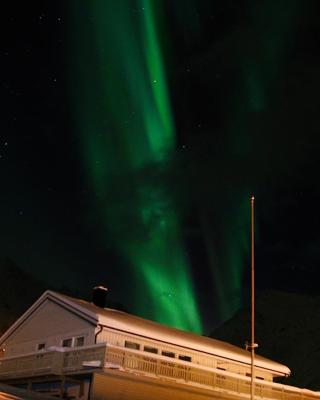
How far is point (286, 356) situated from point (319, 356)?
9.19 m

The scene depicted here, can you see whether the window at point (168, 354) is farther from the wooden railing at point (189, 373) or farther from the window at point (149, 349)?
the wooden railing at point (189, 373)

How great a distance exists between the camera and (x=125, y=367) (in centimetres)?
2764

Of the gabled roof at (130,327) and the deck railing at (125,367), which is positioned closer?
the deck railing at (125,367)

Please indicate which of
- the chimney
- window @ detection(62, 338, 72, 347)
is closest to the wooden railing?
window @ detection(62, 338, 72, 347)

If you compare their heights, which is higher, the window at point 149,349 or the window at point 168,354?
the window at point 168,354

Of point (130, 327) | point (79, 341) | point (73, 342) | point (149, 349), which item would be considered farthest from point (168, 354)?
point (73, 342)

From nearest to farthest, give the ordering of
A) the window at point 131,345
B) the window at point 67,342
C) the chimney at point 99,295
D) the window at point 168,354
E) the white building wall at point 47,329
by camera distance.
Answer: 1. the window at point 131,345
2. the white building wall at point 47,329
3. the window at point 67,342
4. the window at point 168,354
5. the chimney at point 99,295

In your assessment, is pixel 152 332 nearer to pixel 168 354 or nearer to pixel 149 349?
pixel 149 349

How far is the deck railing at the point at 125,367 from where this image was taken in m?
27.4

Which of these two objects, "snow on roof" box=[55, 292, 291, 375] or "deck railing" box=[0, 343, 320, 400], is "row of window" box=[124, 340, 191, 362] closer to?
"snow on roof" box=[55, 292, 291, 375]

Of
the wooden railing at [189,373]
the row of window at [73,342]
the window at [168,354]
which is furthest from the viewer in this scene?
the window at [168,354]

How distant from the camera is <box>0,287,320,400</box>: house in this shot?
27375 mm

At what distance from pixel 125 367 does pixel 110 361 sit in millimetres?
931

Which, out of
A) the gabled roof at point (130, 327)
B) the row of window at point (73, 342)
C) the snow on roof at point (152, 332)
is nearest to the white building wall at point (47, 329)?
the row of window at point (73, 342)
